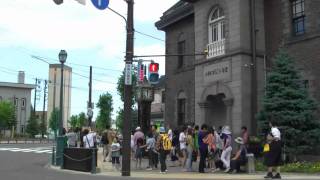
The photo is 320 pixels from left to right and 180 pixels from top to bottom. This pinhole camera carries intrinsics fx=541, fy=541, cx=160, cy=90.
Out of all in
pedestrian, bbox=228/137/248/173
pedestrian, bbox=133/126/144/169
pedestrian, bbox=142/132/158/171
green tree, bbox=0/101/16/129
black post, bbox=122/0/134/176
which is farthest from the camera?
green tree, bbox=0/101/16/129

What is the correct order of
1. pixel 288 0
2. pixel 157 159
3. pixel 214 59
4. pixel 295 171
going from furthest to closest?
pixel 214 59, pixel 288 0, pixel 157 159, pixel 295 171

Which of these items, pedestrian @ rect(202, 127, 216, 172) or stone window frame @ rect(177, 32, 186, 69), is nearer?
pedestrian @ rect(202, 127, 216, 172)

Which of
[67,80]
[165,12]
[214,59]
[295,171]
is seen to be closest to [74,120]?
[67,80]

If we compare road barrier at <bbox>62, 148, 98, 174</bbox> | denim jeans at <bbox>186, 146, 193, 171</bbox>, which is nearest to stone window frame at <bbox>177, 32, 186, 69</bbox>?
road barrier at <bbox>62, 148, 98, 174</bbox>

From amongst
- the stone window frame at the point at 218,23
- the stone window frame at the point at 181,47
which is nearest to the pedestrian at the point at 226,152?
the stone window frame at the point at 218,23

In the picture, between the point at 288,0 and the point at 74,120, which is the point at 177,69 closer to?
the point at 288,0

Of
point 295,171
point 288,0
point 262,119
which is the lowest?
point 295,171

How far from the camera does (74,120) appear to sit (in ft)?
407

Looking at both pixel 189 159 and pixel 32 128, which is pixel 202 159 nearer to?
pixel 189 159

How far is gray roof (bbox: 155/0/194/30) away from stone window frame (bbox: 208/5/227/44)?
2.48m

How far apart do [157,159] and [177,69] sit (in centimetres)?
1246

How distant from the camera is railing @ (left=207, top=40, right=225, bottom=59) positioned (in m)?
28.1

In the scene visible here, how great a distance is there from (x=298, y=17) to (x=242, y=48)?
9.90 ft

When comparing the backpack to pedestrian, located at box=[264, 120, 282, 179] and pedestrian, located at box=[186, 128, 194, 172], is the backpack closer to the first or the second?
pedestrian, located at box=[186, 128, 194, 172]
